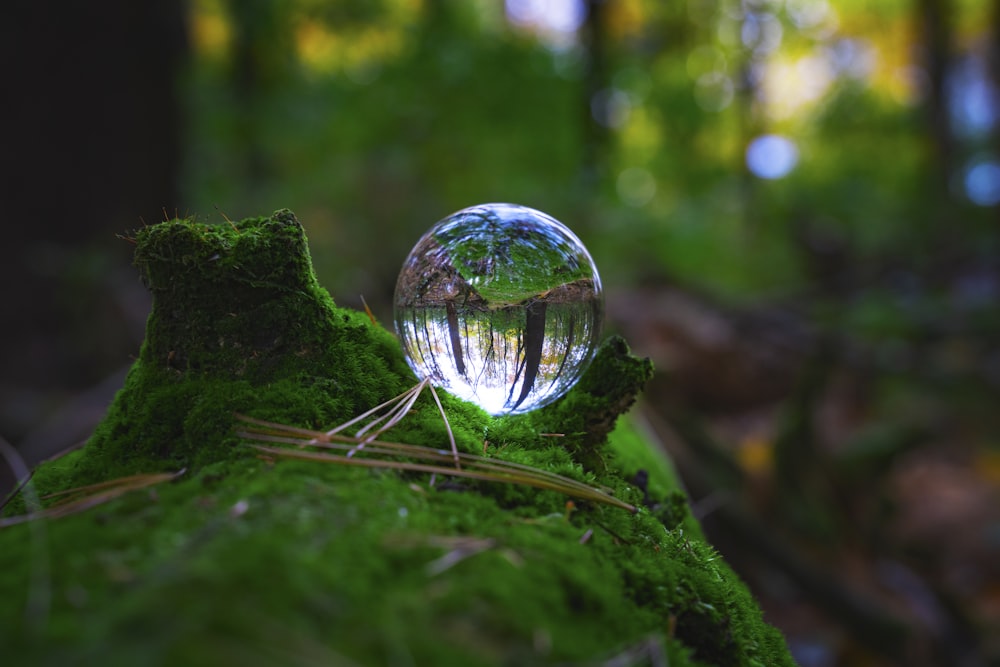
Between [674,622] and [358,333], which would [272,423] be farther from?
[674,622]

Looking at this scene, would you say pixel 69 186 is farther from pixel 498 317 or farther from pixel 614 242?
pixel 614 242

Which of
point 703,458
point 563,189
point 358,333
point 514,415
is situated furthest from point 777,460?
point 563,189

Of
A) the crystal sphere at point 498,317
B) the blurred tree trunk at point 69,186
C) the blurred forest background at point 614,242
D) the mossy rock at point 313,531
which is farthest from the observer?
the blurred tree trunk at point 69,186

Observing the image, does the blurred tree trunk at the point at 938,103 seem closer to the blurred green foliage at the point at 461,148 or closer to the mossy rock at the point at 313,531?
the blurred green foliage at the point at 461,148

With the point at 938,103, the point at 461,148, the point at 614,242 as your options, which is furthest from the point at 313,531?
the point at 938,103

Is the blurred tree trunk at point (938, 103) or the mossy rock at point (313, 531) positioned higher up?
the blurred tree trunk at point (938, 103)

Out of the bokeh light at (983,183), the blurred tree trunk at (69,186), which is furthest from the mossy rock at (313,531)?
the bokeh light at (983,183)
